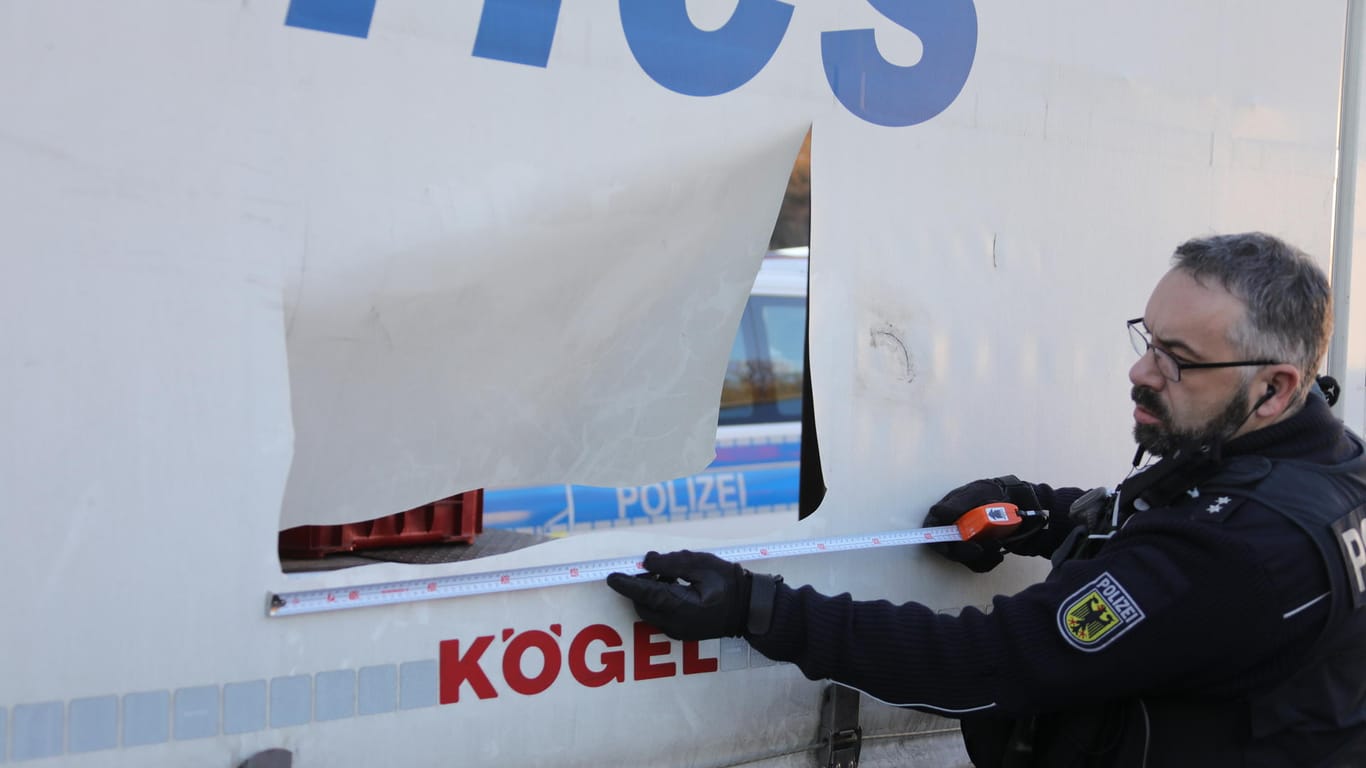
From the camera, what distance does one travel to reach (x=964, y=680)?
1.50 m

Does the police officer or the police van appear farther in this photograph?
the police van

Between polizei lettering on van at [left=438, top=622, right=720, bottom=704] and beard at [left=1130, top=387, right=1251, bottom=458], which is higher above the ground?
beard at [left=1130, top=387, right=1251, bottom=458]

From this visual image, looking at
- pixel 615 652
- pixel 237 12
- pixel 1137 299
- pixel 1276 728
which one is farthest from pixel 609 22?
pixel 1276 728

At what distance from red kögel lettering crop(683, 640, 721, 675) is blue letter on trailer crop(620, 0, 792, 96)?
811mm

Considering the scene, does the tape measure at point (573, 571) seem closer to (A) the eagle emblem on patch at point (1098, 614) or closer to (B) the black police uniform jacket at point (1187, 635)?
(B) the black police uniform jacket at point (1187, 635)

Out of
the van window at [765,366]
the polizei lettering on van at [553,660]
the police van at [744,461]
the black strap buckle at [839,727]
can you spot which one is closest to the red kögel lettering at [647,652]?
the polizei lettering on van at [553,660]

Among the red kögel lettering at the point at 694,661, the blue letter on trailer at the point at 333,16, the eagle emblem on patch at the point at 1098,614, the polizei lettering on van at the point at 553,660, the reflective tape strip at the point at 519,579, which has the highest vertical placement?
the blue letter on trailer at the point at 333,16

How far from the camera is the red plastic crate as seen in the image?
162 centimetres

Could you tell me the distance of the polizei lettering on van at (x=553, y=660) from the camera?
1.42 meters

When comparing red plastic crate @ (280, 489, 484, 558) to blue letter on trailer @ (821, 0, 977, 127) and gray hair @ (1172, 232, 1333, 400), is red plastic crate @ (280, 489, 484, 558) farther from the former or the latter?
gray hair @ (1172, 232, 1333, 400)

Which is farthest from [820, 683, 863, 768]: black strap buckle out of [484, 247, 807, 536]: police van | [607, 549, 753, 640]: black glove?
[484, 247, 807, 536]: police van

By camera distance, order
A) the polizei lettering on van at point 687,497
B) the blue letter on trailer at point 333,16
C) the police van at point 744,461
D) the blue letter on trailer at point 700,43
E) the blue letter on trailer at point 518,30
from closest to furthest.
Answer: the blue letter on trailer at point 333,16, the blue letter on trailer at point 518,30, the blue letter on trailer at point 700,43, the police van at point 744,461, the polizei lettering on van at point 687,497

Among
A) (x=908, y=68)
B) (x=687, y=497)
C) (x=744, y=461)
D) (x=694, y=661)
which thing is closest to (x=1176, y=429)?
(x=908, y=68)

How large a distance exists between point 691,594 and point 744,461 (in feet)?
10.5
